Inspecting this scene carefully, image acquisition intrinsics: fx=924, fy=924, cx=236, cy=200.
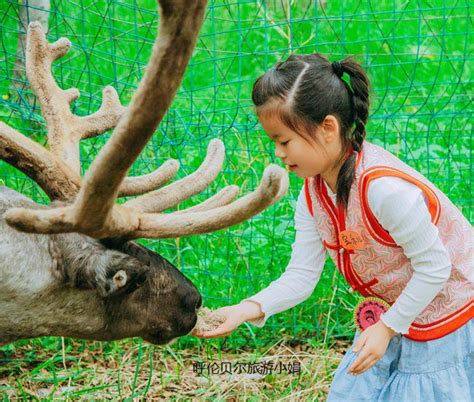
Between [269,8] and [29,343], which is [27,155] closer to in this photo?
[29,343]

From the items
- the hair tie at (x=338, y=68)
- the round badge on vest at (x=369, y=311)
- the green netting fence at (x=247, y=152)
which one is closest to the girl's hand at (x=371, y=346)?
the round badge on vest at (x=369, y=311)

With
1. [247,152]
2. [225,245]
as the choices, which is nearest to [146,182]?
[225,245]

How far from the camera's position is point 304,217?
2824mm

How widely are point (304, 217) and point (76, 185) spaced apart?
711 mm

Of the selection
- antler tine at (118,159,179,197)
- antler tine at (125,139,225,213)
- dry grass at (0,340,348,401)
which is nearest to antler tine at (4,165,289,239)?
antler tine at (125,139,225,213)

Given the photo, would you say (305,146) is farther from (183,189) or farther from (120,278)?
(120,278)

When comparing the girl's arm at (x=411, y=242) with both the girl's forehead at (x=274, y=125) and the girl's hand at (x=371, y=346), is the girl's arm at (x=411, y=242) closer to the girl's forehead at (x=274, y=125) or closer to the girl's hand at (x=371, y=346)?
the girl's hand at (x=371, y=346)

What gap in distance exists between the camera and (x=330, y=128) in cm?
251

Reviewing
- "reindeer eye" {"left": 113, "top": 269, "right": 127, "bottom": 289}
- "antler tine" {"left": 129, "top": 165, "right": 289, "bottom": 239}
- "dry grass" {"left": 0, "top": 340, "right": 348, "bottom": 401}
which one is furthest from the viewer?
"dry grass" {"left": 0, "top": 340, "right": 348, "bottom": 401}

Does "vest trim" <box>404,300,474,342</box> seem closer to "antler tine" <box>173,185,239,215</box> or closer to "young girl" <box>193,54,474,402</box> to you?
"young girl" <box>193,54,474,402</box>

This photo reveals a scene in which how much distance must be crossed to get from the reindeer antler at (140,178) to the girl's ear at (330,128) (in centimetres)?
33

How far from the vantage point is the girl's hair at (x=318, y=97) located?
8.16ft

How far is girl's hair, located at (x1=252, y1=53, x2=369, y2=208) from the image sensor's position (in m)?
2.49

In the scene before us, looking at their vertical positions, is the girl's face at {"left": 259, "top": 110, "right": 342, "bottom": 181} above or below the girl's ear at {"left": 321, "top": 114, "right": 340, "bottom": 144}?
below
